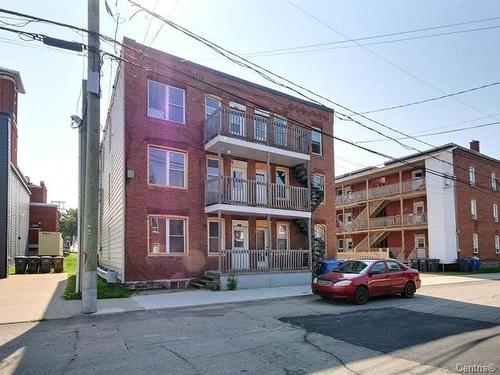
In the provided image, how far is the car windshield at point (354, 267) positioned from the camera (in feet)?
45.4

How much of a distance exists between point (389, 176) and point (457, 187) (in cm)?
686

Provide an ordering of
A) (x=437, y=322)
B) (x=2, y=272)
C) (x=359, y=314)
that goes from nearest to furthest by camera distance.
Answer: (x=437, y=322) → (x=359, y=314) → (x=2, y=272)

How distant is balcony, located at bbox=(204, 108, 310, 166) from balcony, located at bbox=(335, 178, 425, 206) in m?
17.3

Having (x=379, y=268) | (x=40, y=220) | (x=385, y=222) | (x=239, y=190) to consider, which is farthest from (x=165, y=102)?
(x=40, y=220)

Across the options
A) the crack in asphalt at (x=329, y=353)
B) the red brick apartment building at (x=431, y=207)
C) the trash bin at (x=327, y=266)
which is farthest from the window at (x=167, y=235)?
the red brick apartment building at (x=431, y=207)

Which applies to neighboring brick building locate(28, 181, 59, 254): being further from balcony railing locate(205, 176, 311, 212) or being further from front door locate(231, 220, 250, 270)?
balcony railing locate(205, 176, 311, 212)

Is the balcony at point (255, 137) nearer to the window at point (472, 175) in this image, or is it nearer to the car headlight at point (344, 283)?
the car headlight at point (344, 283)

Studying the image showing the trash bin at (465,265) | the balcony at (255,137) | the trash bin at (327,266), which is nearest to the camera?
the balcony at (255,137)

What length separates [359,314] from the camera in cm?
1110

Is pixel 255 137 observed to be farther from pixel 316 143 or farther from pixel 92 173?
pixel 92 173

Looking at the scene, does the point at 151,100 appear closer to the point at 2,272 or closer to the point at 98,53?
the point at 98,53

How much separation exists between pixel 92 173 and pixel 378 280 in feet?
31.1

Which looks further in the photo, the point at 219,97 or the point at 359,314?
the point at 219,97

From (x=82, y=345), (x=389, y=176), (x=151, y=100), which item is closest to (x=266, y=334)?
(x=82, y=345)
